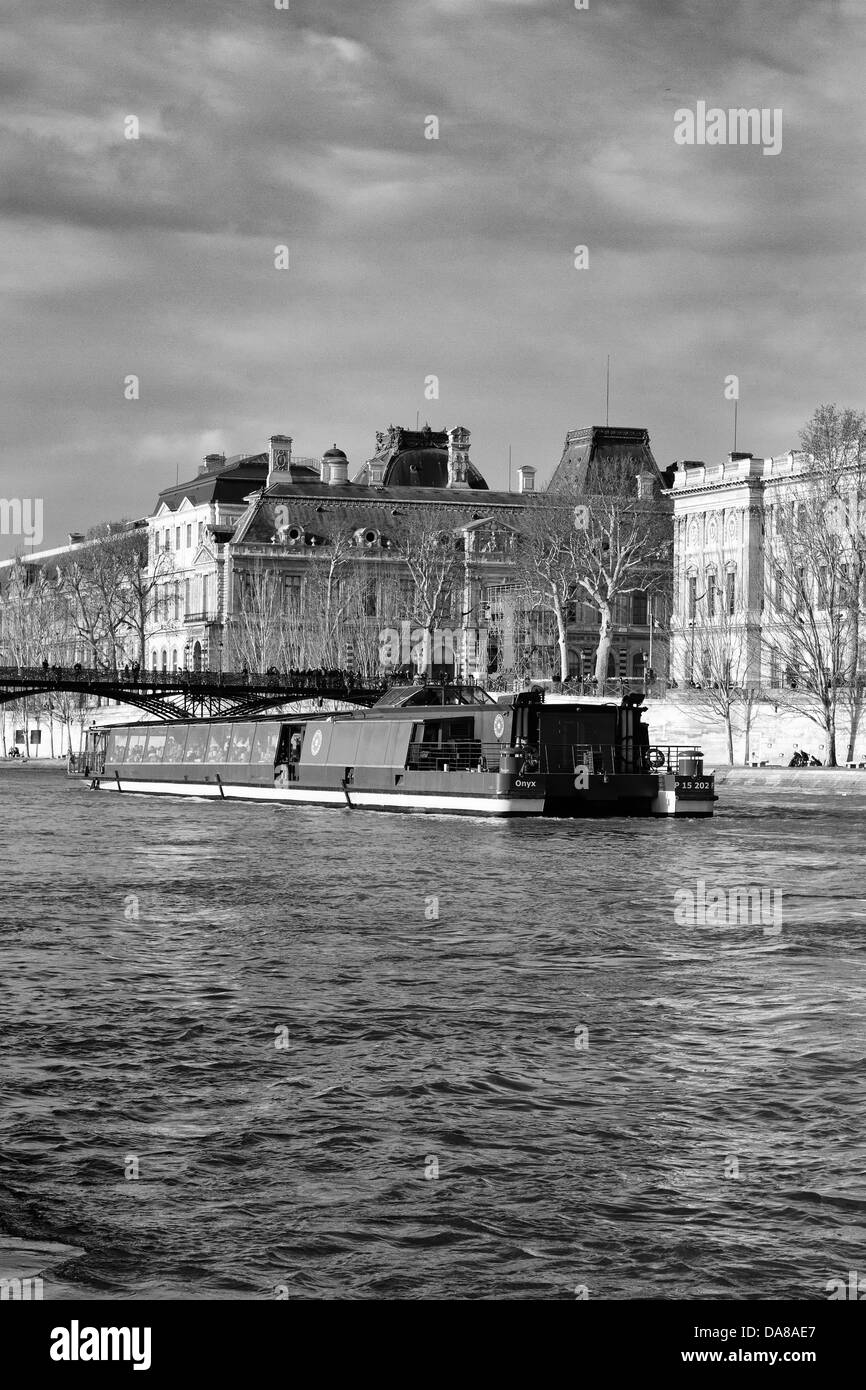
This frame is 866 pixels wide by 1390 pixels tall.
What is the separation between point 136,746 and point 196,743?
587 cm

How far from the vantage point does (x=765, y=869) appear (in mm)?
35438

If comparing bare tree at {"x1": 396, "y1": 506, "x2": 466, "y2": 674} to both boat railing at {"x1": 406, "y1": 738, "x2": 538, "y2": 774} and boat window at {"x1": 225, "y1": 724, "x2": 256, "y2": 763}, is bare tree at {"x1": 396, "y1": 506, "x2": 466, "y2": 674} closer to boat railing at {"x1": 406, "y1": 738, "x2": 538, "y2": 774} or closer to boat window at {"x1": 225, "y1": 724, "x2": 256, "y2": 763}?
boat window at {"x1": 225, "y1": 724, "x2": 256, "y2": 763}

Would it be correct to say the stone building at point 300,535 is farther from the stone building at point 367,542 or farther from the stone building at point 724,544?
the stone building at point 724,544

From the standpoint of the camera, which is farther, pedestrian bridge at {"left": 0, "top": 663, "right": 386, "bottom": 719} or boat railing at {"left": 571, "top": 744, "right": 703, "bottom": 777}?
pedestrian bridge at {"left": 0, "top": 663, "right": 386, "bottom": 719}

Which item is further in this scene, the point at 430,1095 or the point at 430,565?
the point at 430,565

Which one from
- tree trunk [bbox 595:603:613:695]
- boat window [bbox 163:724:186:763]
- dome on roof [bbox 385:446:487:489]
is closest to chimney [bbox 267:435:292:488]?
dome on roof [bbox 385:446:487:489]

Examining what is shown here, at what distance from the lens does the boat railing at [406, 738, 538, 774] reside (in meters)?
54.1

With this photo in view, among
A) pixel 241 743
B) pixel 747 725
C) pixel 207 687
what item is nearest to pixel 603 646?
pixel 747 725

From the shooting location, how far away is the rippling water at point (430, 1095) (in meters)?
10.9

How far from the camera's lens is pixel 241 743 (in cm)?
7056

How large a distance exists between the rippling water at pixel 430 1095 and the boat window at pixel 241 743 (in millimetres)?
39300

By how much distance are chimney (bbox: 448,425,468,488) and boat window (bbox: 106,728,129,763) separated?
71835 mm

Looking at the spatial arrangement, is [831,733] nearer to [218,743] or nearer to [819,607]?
[819,607]
